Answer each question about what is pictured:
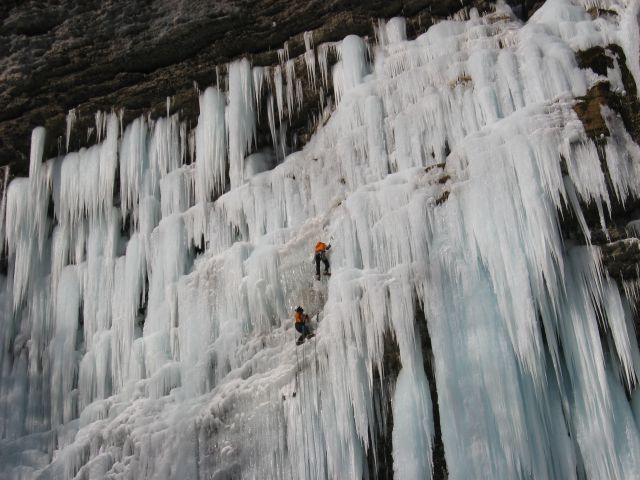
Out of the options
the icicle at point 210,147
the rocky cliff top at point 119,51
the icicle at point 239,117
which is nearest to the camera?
the icicle at point 239,117

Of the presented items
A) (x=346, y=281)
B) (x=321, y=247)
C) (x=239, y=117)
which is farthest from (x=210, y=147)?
(x=346, y=281)

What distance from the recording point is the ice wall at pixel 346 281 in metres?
9.55

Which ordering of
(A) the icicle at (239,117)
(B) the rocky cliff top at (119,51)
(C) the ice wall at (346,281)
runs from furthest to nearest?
(B) the rocky cliff top at (119,51), (A) the icicle at (239,117), (C) the ice wall at (346,281)

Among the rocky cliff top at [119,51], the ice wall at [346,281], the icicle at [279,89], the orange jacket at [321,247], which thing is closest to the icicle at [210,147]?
the ice wall at [346,281]

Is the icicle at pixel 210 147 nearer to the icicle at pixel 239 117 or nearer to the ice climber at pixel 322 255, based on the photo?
the icicle at pixel 239 117

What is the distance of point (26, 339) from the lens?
546 inches

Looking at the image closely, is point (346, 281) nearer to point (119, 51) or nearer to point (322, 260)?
point (322, 260)

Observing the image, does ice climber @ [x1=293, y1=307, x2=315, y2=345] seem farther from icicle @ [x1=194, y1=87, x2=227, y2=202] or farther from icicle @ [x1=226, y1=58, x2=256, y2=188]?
icicle @ [x1=194, y1=87, x2=227, y2=202]

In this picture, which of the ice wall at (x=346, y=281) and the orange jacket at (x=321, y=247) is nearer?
the ice wall at (x=346, y=281)

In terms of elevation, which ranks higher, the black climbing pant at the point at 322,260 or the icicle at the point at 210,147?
the icicle at the point at 210,147

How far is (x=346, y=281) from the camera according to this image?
429 inches

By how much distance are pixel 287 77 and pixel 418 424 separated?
6.26 m

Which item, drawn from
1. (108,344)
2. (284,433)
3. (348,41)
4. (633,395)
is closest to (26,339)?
(108,344)

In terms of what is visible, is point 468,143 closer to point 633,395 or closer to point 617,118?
point 617,118
